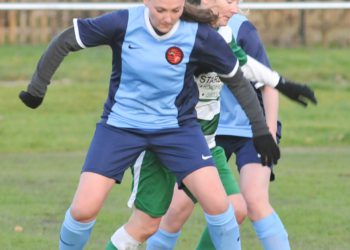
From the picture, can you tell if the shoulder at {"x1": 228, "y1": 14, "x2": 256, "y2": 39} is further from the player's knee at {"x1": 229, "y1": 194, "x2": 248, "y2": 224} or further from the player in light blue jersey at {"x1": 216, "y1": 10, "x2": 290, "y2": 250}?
the player's knee at {"x1": 229, "y1": 194, "x2": 248, "y2": 224}

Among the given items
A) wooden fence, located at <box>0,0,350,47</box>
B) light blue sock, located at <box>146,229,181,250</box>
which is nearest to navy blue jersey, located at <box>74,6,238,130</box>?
light blue sock, located at <box>146,229,181,250</box>

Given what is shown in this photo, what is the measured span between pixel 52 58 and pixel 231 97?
1472 mm

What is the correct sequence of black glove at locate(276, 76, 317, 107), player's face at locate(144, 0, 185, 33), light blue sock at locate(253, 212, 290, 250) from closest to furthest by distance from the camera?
player's face at locate(144, 0, 185, 33) → black glove at locate(276, 76, 317, 107) → light blue sock at locate(253, 212, 290, 250)

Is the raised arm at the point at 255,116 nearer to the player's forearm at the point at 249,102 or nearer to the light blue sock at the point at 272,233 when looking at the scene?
the player's forearm at the point at 249,102

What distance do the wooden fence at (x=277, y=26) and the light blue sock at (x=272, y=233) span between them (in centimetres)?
1573

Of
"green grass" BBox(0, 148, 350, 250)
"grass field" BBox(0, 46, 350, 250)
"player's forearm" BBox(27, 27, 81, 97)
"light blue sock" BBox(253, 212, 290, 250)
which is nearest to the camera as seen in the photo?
"player's forearm" BBox(27, 27, 81, 97)

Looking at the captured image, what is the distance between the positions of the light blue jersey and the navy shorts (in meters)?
0.92

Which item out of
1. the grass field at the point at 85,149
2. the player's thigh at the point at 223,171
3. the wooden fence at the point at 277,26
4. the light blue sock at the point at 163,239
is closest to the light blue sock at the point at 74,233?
the light blue sock at the point at 163,239

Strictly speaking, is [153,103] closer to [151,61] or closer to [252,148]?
[151,61]

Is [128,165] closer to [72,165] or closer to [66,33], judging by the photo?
[66,33]

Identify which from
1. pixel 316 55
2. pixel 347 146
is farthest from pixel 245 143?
pixel 316 55

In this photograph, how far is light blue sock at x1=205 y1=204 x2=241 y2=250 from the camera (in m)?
6.52

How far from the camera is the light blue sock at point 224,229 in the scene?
21.4 feet

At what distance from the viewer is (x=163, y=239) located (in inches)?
286
